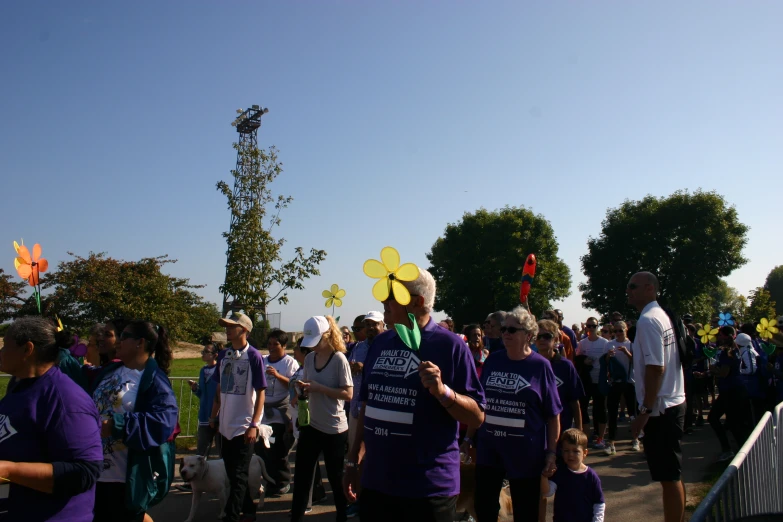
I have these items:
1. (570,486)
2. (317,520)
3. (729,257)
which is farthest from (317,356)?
(729,257)

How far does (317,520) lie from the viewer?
5.60m

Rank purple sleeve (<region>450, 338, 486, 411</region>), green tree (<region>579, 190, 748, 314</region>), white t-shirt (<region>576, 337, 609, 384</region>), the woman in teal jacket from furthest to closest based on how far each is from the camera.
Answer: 1. green tree (<region>579, 190, 748, 314</region>)
2. white t-shirt (<region>576, 337, 609, 384</region>)
3. the woman in teal jacket
4. purple sleeve (<region>450, 338, 486, 411</region>)

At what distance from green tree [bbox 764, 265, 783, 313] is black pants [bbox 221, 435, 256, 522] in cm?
9005

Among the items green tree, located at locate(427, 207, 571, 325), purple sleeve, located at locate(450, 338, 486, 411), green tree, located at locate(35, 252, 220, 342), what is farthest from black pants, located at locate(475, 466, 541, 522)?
green tree, located at locate(427, 207, 571, 325)

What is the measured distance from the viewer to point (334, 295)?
6176 millimetres

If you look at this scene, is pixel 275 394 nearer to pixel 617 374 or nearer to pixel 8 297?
pixel 617 374

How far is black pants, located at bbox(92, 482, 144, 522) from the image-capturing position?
3518 mm

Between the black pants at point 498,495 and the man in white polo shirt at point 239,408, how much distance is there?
7.45 feet

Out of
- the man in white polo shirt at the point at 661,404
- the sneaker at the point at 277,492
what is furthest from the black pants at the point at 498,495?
the sneaker at the point at 277,492

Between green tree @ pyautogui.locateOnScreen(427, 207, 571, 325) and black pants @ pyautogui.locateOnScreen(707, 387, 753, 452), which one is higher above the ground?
green tree @ pyautogui.locateOnScreen(427, 207, 571, 325)

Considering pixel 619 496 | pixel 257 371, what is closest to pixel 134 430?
pixel 257 371

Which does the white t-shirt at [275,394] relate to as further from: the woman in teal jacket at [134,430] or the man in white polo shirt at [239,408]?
the woman in teal jacket at [134,430]

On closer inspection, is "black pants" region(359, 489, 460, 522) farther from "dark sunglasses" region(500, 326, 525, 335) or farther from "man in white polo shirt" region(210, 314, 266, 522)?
"man in white polo shirt" region(210, 314, 266, 522)

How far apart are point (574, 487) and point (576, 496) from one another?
0.06 meters
